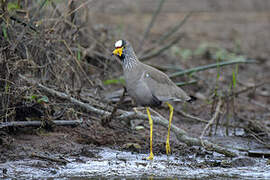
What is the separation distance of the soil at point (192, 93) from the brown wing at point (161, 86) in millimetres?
622

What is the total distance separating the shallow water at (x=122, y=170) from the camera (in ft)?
15.6

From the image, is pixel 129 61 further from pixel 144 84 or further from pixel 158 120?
pixel 158 120

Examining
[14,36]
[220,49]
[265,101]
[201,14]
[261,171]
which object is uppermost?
[201,14]

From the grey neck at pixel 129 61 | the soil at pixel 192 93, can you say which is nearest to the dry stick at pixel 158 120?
the soil at pixel 192 93

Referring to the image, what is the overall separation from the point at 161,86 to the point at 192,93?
292 centimetres

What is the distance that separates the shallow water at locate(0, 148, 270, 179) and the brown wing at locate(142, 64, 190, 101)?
2.50 feet

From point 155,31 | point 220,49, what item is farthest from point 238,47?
point 155,31

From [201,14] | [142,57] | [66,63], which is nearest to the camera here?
[66,63]

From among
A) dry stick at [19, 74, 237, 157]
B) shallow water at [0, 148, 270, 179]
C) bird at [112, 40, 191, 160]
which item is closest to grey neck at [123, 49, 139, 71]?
bird at [112, 40, 191, 160]

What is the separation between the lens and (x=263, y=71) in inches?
428

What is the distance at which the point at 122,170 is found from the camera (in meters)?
4.99

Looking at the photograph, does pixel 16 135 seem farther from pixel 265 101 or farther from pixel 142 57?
pixel 265 101

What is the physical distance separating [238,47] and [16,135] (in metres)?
7.40

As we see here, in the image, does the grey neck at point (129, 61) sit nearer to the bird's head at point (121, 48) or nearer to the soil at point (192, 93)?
the bird's head at point (121, 48)
